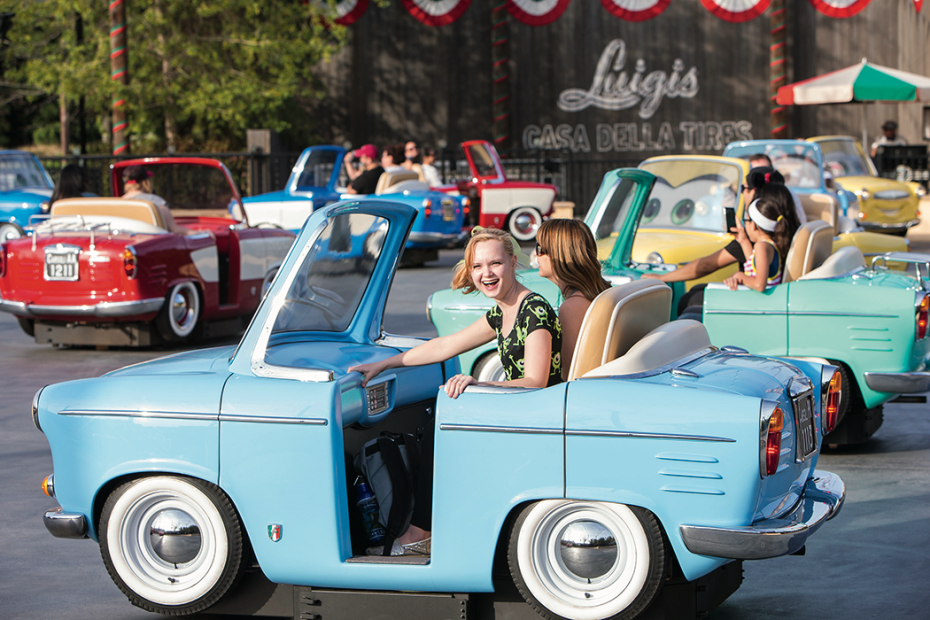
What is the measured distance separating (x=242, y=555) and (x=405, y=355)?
3.08 ft

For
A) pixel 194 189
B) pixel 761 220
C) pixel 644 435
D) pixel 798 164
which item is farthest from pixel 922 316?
pixel 194 189

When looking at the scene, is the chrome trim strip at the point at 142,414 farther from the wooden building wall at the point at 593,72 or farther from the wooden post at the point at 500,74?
the wooden building wall at the point at 593,72

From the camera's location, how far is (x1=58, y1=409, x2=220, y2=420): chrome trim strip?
411 centimetres

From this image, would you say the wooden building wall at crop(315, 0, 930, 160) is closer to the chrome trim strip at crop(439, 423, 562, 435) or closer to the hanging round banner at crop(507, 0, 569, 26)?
the hanging round banner at crop(507, 0, 569, 26)

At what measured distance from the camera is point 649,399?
12.4ft

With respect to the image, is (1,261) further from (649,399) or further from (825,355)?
(649,399)

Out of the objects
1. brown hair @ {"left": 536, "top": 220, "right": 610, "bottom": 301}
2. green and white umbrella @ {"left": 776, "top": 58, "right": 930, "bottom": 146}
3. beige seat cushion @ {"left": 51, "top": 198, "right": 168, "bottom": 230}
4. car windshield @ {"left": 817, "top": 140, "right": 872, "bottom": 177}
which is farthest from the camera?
green and white umbrella @ {"left": 776, "top": 58, "right": 930, "bottom": 146}

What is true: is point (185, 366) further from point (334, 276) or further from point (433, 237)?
point (433, 237)

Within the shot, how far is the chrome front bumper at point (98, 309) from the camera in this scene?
9.88 metres

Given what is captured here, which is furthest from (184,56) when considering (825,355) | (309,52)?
(825,355)

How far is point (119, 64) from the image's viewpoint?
71.5ft

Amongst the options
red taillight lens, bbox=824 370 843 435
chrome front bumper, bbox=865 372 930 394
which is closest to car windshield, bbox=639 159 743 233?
chrome front bumper, bbox=865 372 930 394

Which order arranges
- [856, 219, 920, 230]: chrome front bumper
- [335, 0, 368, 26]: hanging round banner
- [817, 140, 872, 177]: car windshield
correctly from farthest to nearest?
[335, 0, 368, 26]: hanging round banner
[817, 140, 872, 177]: car windshield
[856, 219, 920, 230]: chrome front bumper

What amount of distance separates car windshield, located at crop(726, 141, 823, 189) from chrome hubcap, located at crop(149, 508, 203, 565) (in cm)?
1046
